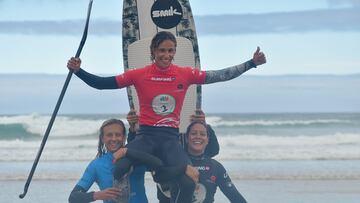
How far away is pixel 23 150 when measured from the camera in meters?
23.1

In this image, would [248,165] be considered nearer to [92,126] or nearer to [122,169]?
[122,169]

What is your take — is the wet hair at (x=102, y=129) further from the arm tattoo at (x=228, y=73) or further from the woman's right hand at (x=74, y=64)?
the arm tattoo at (x=228, y=73)

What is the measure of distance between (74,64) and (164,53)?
676 millimetres

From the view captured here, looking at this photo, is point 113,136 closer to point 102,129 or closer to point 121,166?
point 102,129

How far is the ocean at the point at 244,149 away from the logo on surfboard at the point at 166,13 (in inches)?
206

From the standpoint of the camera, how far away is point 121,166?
19.7ft

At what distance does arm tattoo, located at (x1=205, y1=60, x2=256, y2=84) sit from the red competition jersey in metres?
0.19

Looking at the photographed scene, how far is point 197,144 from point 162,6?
165cm

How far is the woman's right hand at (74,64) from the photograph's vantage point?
6.12 m

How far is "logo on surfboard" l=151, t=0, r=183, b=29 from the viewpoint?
7.76 m

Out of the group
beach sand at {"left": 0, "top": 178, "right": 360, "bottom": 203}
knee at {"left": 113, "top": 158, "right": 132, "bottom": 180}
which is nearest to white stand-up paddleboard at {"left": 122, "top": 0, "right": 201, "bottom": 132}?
knee at {"left": 113, "top": 158, "right": 132, "bottom": 180}

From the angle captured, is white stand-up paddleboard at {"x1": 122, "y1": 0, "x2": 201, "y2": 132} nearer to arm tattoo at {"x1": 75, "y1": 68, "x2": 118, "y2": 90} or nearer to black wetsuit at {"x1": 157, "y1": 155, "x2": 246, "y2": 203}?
black wetsuit at {"x1": 157, "y1": 155, "x2": 246, "y2": 203}

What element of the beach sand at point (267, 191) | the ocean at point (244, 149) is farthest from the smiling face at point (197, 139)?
the ocean at point (244, 149)

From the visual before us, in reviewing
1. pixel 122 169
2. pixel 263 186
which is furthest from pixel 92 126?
pixel 122 169
